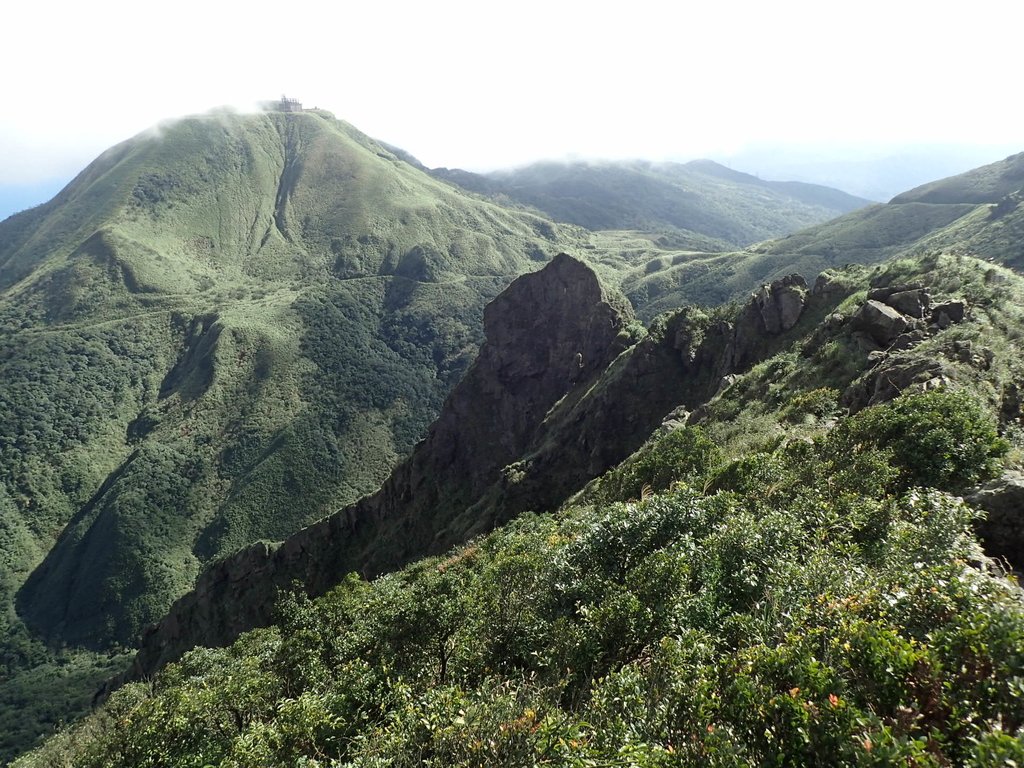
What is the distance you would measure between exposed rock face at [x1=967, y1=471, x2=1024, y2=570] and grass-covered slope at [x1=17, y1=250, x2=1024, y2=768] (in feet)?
5.68

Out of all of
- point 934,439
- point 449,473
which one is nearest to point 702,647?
point 934,439

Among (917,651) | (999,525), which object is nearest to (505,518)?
(999,525)

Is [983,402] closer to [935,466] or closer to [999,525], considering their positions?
[935,466]

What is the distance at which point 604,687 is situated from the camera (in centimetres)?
1178

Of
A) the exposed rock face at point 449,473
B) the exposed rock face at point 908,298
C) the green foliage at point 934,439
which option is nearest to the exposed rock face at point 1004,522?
the green foliage at point 934,439

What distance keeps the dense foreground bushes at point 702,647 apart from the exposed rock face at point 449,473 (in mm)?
49905

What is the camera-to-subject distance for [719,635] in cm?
1331

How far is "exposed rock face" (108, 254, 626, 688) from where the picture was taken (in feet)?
286

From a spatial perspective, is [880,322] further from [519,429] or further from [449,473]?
[449,473]

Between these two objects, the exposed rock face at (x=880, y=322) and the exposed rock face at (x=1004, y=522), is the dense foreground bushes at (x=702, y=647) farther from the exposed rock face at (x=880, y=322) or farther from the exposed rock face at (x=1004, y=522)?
the exposed rock face at (x=880, y=322)

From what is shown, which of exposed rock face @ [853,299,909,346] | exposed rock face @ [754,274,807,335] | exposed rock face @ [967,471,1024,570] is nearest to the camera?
exposed rock face @ [967,471,1024,570]

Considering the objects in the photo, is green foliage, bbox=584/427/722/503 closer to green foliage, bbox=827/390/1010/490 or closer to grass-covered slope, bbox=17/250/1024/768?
grass-covered slope, bbox=17/250/1024/768

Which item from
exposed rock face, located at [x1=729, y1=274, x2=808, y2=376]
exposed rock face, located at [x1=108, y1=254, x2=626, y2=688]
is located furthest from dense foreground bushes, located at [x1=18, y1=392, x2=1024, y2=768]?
exposed rock face, located at [x1=108, y1=254, x2=626, y2=688]

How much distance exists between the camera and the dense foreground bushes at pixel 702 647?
26.8ft
